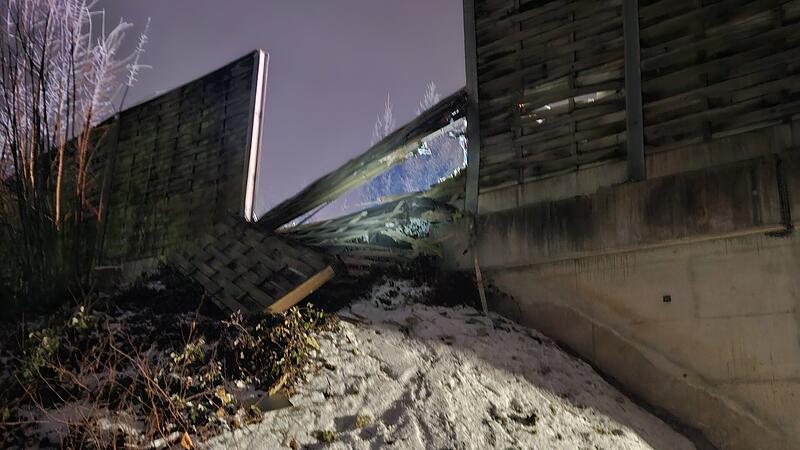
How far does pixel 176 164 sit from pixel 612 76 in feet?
21.7

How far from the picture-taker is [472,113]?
6000 mm

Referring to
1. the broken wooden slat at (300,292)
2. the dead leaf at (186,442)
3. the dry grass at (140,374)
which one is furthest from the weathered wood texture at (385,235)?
the dead leaf at (186,442)

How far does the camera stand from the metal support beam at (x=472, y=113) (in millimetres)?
5816

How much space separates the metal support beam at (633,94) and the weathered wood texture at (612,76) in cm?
6

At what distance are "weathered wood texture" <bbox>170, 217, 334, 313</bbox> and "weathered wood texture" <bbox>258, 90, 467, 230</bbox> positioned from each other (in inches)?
24.9

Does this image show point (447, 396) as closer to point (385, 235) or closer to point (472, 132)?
point (385, 235)

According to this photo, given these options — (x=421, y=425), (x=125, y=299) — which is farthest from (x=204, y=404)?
(x=125, y=299)

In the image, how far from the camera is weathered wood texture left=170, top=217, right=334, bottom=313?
16.4ft

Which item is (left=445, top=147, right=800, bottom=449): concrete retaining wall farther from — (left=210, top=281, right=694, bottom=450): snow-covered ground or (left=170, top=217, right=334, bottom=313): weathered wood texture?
(left=170, top=217, right=334, bottom=313): weathered wood texture

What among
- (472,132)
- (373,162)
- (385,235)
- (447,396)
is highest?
(472,132)

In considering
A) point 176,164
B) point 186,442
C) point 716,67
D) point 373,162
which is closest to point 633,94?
point 716,67

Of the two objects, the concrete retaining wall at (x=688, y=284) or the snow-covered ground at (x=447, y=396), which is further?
the concrete retaining wall at (x=688, y=284)

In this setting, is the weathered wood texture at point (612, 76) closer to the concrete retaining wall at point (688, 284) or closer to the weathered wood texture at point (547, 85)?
the weathered wood texture at point (547, 85)

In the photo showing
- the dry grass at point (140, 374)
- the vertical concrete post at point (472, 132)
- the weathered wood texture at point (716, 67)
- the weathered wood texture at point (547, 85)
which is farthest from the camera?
the vertical concrete post at point (472, 132)
